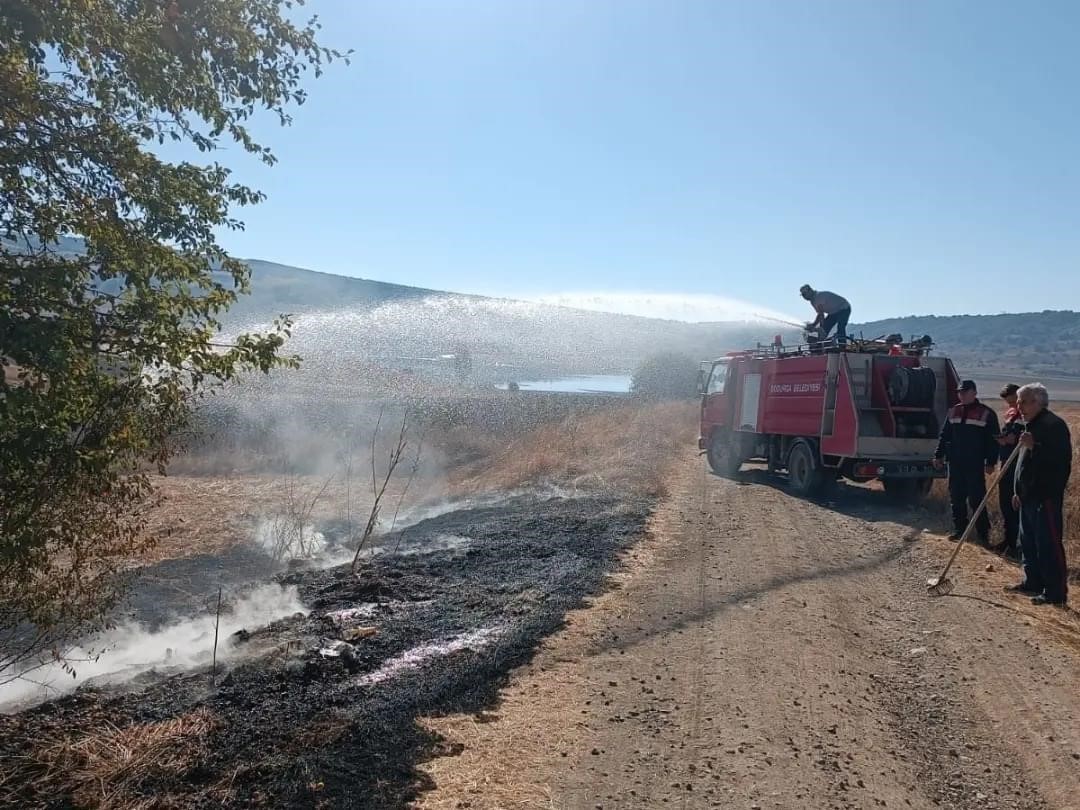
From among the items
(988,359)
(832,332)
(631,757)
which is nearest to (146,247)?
(631,757)

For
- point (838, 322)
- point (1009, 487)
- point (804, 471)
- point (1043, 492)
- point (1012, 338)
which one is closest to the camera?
point (1043, 492)

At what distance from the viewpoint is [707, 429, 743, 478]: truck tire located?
1847 cm

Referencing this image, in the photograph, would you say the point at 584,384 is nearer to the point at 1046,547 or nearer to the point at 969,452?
the point at 969,452

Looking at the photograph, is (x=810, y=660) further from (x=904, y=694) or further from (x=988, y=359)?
(x=988, y=359)

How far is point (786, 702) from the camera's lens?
5359mm

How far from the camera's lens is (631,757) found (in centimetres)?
464

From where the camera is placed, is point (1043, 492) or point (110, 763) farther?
point (1043, 492)

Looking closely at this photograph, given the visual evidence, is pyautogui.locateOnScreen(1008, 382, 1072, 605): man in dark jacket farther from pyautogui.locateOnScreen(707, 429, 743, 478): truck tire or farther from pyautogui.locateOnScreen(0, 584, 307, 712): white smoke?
pyautogui.locateOnScreen(707, 429, 743, 478): truck tire

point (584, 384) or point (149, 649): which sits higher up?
point (584, 384)

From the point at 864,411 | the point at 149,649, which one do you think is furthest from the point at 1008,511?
the point at 149,649

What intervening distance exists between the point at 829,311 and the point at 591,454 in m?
6.89

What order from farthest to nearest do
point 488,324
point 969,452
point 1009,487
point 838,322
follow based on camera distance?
point 488,324, point 838,322, point 969,452, point 1009,487

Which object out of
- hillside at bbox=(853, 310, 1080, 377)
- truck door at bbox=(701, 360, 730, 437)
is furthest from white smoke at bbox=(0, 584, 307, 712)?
hillside at bbox=(853, 310, 1080, 377)

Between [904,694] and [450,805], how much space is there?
3302 millimetres
